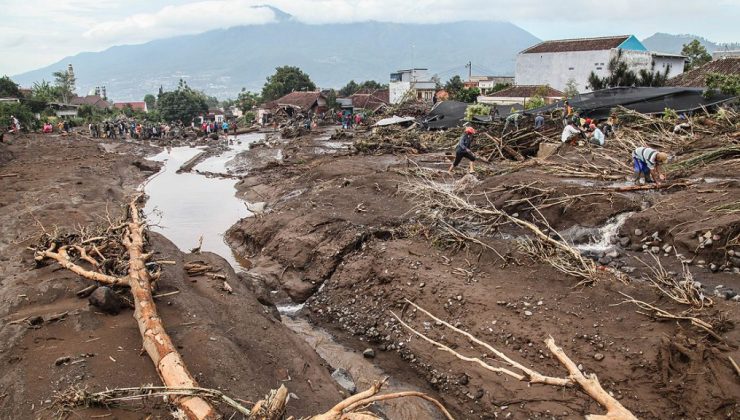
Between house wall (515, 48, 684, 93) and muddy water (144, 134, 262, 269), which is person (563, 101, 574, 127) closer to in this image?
muddy water (144, 134, 262, 269)

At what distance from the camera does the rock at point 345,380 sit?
20.7 feet

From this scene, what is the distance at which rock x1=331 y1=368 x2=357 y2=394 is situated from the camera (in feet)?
20.7

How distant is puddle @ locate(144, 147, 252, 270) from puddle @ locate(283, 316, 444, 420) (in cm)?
368

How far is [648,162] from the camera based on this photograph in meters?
9.39

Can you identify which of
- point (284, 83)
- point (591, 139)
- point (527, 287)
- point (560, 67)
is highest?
point (560, 67)

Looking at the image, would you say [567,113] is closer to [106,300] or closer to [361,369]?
[361,369]

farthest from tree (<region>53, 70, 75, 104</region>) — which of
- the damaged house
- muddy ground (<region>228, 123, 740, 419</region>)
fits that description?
muddy ground (<region>228, 123, 740, 419</region>)

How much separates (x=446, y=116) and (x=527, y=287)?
62.3ft

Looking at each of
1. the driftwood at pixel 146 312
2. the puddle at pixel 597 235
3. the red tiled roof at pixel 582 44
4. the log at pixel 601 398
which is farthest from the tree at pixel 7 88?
the log at pixel 601 398

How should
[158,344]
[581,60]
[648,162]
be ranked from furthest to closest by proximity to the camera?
[581,60] → [648,162] → [158,344]

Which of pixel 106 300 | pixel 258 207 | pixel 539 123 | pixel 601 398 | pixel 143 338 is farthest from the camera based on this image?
pixel 539 123

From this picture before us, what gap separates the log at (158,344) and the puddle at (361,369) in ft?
9.06

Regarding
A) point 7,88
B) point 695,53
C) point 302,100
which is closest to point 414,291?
point 302,100

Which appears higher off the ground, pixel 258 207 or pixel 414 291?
pixel 414 291
